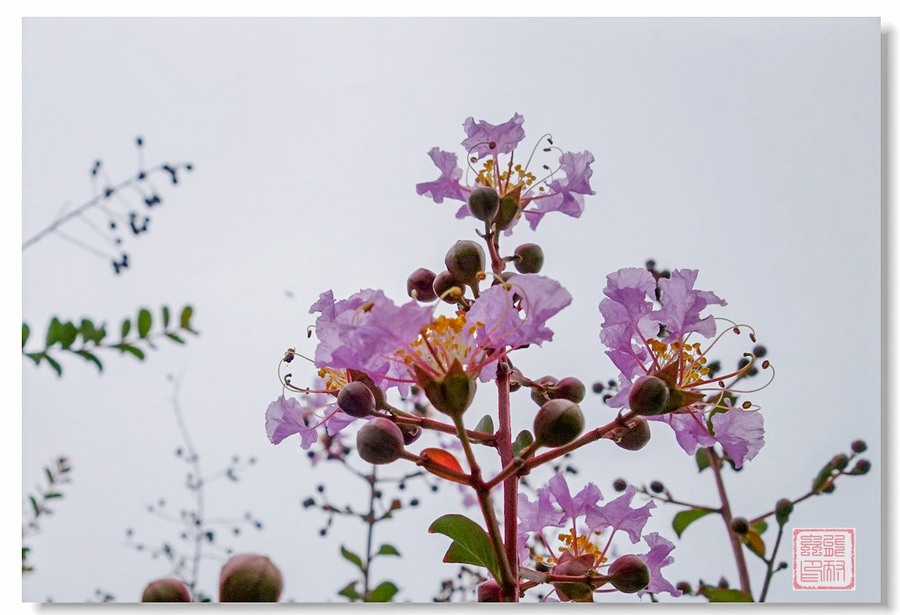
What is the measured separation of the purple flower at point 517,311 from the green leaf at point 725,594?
2.67 ft

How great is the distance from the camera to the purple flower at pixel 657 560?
0.98 m

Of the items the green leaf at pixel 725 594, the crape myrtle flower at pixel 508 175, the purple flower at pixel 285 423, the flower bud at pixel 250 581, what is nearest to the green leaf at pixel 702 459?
the green leaf at pixel 725 594

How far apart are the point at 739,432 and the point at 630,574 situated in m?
0.21

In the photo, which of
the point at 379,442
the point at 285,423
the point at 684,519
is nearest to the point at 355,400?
the point at 379,442

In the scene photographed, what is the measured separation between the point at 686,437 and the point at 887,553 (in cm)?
91

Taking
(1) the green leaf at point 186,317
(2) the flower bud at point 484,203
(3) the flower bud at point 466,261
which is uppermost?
(2) the flower bud at point 484,203

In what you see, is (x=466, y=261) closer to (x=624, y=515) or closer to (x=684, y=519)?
(x=624, y=515)

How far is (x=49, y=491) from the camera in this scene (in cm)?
170

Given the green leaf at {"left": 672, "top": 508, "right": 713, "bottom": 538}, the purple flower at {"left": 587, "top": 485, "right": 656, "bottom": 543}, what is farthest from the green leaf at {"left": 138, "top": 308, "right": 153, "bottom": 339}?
the green leaf at {"left": 672, "top": 508, "right": 713, "bottom": 538}

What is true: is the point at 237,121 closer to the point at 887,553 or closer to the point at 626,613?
the point at 626,613

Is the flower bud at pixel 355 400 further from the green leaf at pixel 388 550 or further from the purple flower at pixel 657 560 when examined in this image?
the green leaf at pixel 388 550

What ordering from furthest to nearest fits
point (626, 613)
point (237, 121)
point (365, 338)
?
point (237, 121)
point (626, 613)
point (365, 338)

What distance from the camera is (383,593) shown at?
5.06 ft
